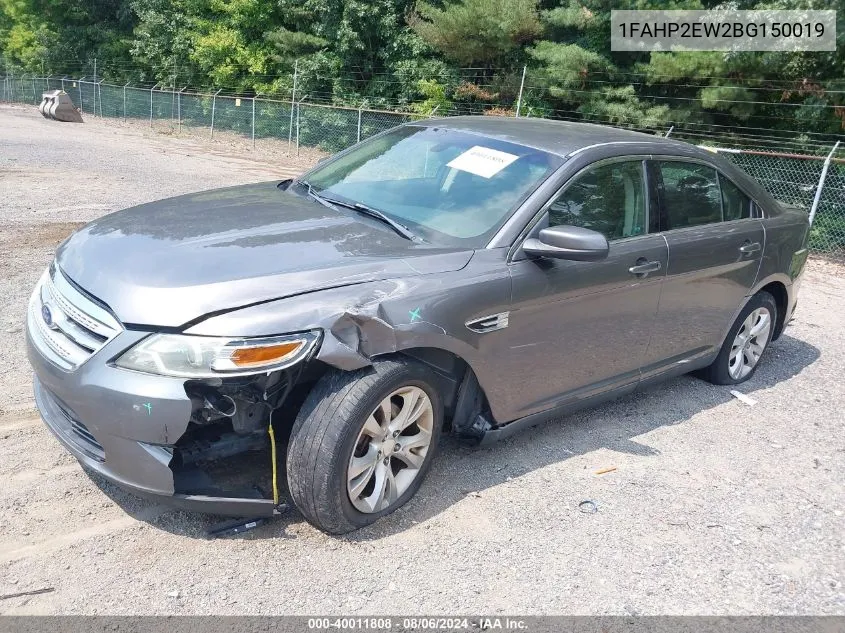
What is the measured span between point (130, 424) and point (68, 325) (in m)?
0.59

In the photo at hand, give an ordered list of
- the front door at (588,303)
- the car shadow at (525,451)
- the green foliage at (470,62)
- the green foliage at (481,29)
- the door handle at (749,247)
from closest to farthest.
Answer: the car shadow at (525,451), the front door at (588,303), the door handle at (749,247), the green foliage at (470,62), the green foliage at (481,29)

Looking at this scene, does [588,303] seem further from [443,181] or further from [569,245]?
[443,181]

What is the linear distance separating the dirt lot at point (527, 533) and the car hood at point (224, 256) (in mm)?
989

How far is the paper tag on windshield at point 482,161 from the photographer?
395 cm

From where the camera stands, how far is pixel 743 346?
17.6 feet

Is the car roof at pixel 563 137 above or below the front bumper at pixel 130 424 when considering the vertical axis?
above

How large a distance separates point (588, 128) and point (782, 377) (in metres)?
2.68

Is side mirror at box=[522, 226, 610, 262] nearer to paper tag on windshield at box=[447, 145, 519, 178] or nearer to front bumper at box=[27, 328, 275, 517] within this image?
paper tag on windshield at box=[447, 145, 519, 178]

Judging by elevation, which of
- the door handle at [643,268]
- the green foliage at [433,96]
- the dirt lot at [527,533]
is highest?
the green foliage at [433,96]

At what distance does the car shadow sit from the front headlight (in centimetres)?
82

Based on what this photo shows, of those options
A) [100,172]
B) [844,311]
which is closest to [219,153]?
[100,172]

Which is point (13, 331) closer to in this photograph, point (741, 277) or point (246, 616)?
point (246, 616)

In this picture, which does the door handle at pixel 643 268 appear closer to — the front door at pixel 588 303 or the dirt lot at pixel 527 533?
the front door at pixel 588 303

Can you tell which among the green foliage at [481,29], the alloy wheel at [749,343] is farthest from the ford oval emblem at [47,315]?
the green foliage at [481,29]
